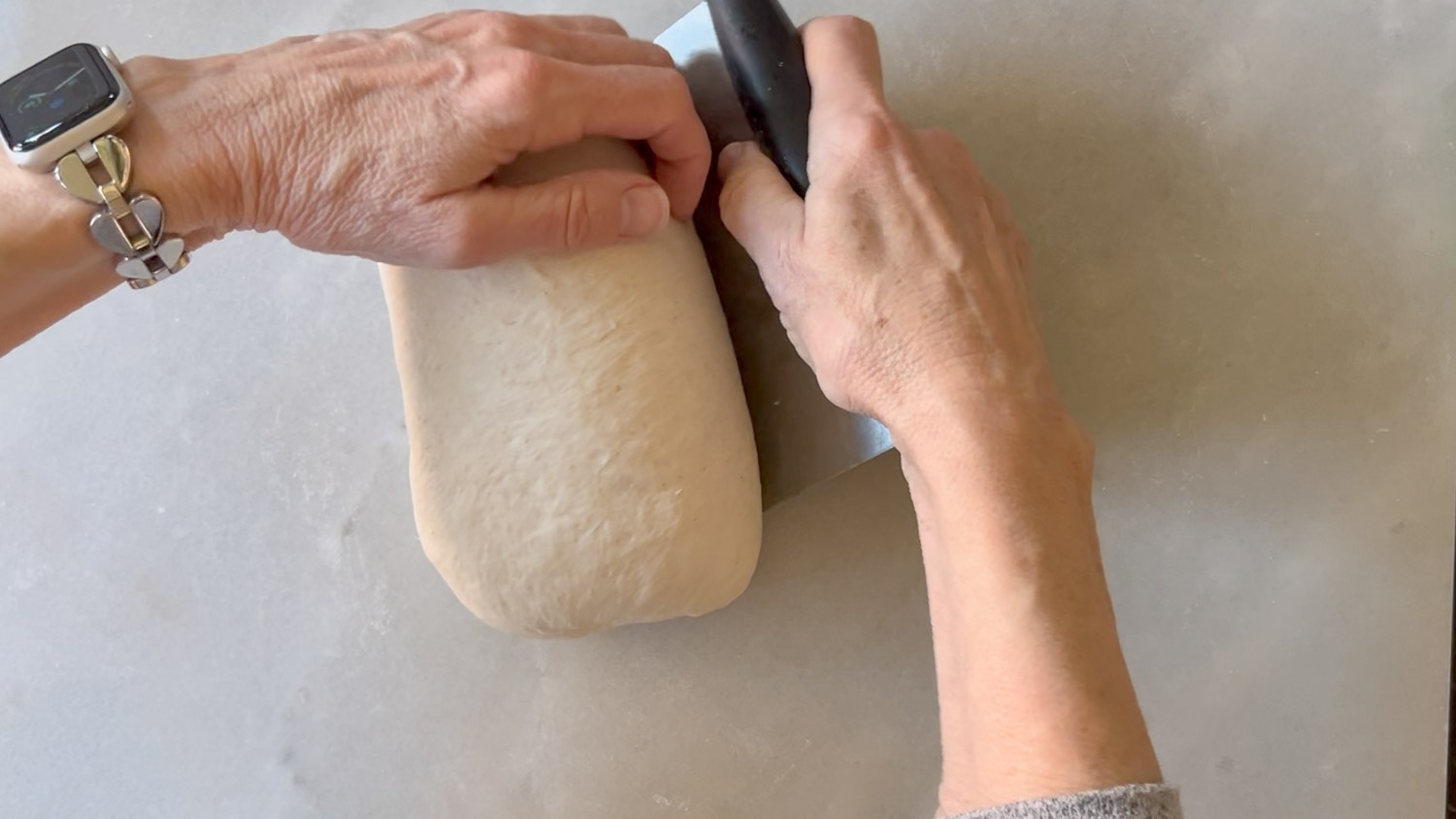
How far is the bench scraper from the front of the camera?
3.16 feet

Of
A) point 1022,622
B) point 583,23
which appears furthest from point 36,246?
point 1022,622

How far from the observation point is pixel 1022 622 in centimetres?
78

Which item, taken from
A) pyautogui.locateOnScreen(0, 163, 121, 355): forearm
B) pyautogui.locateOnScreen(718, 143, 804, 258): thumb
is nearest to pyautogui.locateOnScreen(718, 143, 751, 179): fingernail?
pyautogui.locateOnScreen(718, 143, 804, 258): thumb

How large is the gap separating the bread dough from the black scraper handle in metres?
0.13

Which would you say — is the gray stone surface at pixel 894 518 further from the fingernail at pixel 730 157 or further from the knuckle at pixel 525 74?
the knuckle at pixel 525 74

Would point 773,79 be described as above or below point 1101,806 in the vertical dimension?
above

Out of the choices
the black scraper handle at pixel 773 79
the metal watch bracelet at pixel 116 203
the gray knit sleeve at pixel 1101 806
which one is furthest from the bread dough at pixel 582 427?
the gray knit sleeve at pixel 1101 806

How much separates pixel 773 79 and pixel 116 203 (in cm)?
59

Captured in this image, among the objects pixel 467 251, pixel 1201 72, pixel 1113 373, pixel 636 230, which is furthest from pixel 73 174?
pixel 1201 72

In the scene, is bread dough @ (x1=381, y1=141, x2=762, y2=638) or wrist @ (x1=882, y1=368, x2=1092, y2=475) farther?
bread dough @ (x1=381, y1=141, x2=762, y2=638)

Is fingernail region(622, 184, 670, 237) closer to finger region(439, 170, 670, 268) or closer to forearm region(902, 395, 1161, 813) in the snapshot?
finger region(439, 170, 670, 268)

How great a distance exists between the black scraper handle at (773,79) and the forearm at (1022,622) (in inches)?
11.7

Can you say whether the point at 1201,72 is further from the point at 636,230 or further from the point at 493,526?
the point at 493,526

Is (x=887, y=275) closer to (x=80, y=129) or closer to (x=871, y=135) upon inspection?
(x=871, y=135)
